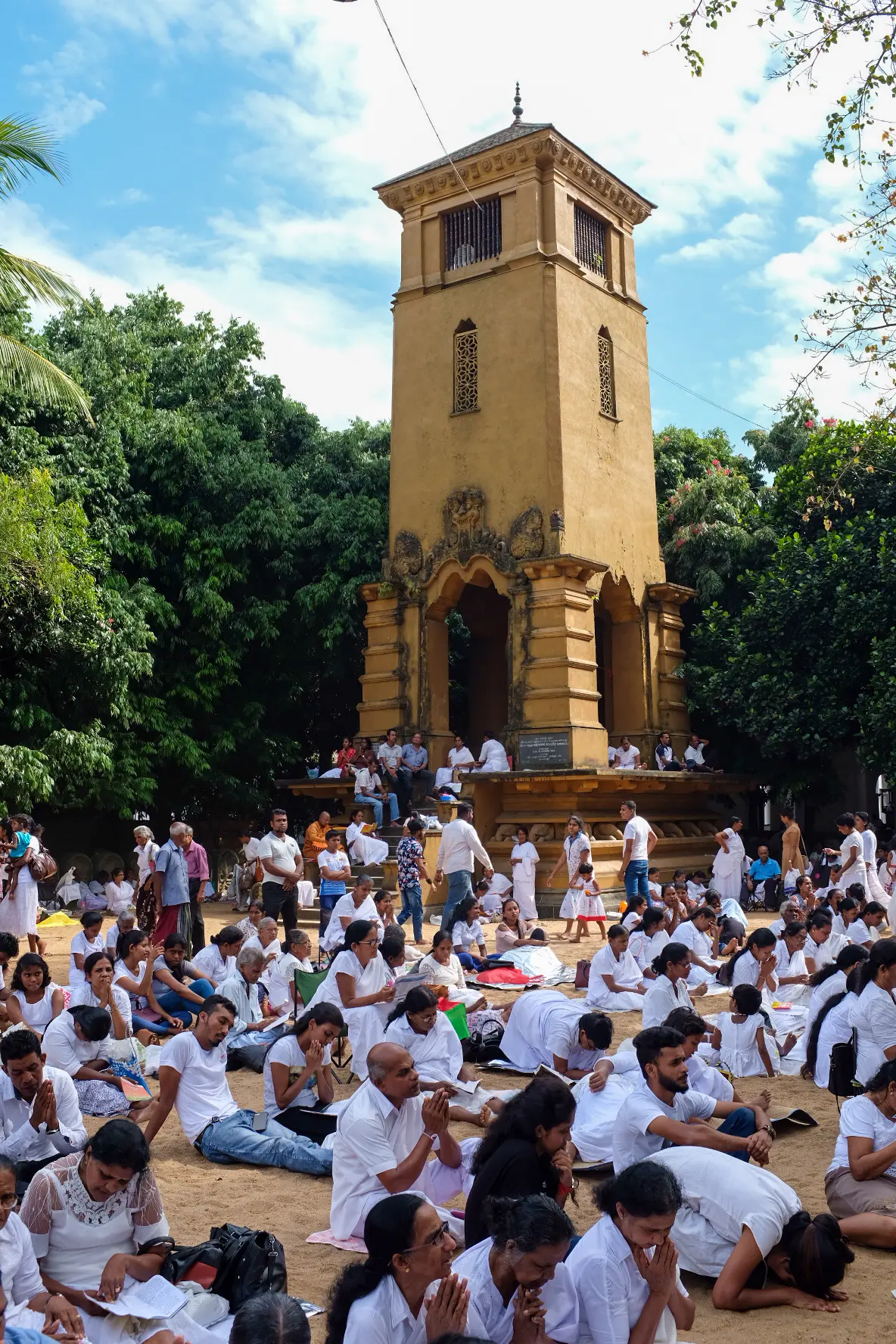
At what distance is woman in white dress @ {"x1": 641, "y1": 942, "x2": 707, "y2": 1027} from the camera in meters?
8.37

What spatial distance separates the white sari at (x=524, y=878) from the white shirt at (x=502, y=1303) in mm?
13110

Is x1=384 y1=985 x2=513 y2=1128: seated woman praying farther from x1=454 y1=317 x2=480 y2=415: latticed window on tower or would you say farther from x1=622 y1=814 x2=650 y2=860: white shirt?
x1=454 y1=317 x2=480 y2=415: latticed window on tower

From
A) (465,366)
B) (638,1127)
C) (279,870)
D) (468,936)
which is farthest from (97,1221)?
(465,366)

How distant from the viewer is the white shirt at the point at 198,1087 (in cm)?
730

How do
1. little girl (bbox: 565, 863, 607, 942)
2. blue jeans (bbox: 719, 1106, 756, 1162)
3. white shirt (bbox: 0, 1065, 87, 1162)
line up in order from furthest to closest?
little girl (bbox: 565, 863, 607, 942) < blue jeans (bbox: 719, 1106, 756, 1162) < white shirt (bbox: 0, 1065, 87, 1162)

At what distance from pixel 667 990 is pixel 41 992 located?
435 cm

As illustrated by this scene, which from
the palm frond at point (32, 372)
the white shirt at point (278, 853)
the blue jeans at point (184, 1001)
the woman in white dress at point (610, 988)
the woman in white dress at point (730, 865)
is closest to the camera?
the blue jeans at point (184, 1001)

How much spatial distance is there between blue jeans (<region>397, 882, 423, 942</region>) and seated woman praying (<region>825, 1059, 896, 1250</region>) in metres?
9.18

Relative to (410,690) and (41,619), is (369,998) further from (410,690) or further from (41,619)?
(410,690)

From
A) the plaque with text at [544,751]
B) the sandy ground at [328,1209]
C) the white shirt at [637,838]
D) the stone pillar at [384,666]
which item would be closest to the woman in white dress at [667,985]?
the sandy ground at [328,1209]

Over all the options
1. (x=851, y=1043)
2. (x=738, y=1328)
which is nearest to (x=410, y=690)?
(x=851, y=1043)

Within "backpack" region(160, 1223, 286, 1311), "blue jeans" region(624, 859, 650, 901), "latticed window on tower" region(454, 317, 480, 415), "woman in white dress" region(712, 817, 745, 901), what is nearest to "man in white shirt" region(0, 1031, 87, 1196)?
"backpack" region(160, 1223, 286, 1311)

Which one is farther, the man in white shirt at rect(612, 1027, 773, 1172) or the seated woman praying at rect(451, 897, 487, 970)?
the seated woman praying at rect(451, 897, 487, 970)

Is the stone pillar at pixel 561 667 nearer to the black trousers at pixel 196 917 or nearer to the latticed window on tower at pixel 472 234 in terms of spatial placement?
the latticed window on tower at pixel 472 234
